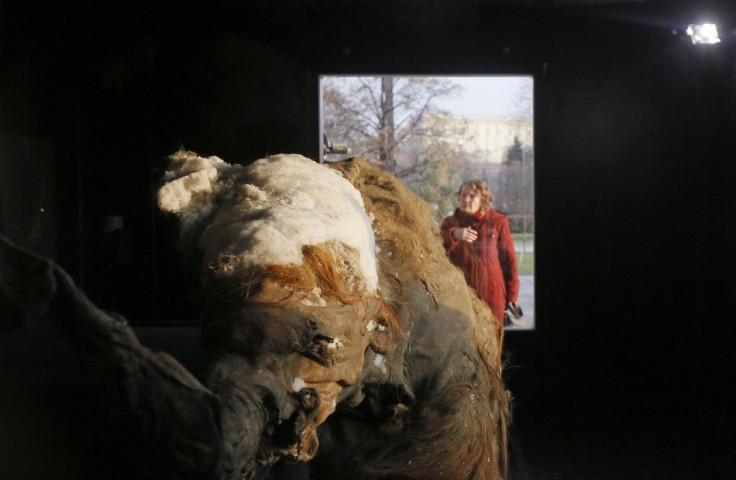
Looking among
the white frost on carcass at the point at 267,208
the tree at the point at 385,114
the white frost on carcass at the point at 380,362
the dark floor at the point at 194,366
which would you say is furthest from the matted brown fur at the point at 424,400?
the tree at the point at 385,114

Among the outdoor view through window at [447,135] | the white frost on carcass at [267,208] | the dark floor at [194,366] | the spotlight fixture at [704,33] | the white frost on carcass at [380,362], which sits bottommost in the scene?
the dark floor at [194,366]

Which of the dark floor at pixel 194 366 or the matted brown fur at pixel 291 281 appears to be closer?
the matted brown fur at pixel 291 281

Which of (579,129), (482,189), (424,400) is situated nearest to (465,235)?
(482,189)

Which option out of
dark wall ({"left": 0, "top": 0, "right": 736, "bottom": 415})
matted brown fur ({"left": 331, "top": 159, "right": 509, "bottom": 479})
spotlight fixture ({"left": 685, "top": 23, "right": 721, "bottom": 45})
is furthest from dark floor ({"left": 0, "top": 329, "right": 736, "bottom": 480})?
spotlight fixture ({"left": 685, "top": 23, "right": 721, "bottom": 45})

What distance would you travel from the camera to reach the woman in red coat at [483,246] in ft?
11.8

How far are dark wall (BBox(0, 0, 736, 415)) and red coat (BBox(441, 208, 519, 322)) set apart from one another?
189mm

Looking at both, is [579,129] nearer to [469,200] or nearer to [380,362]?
[469,200]

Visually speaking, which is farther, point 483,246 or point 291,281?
point 483,246

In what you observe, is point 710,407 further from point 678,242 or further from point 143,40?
point 143,40

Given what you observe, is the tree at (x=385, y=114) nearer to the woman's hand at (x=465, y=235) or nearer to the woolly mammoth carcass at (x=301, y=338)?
the woman's hand at (x=465, y=235)

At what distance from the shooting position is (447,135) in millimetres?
3688

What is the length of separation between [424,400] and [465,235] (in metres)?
1.87

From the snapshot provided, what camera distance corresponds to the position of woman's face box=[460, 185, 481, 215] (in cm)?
366

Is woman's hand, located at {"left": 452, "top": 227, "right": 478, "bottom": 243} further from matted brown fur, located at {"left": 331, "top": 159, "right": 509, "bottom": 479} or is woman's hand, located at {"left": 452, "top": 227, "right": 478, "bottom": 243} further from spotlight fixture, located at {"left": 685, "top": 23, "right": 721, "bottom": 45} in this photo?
matted brown fur, located at {"left": 331, "top": 159, "right": 509, "bottom": 479}
